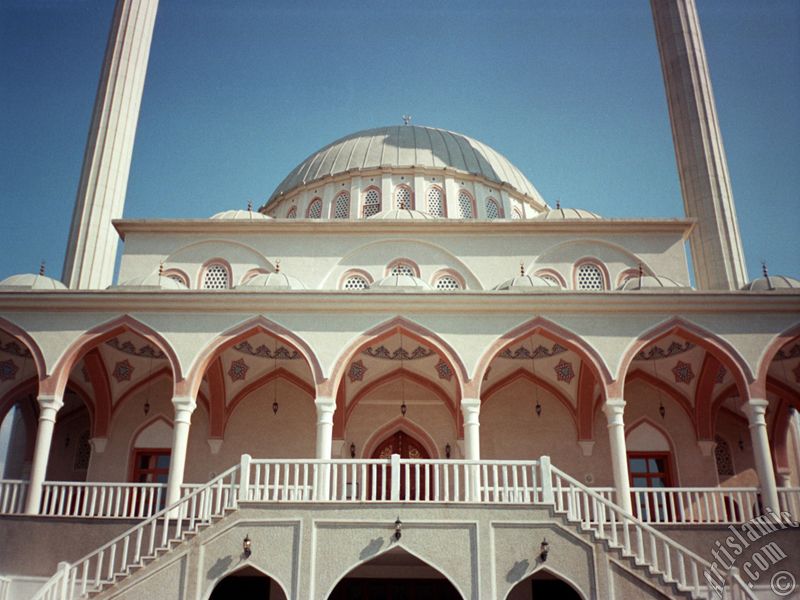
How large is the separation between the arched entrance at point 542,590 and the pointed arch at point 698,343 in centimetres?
309

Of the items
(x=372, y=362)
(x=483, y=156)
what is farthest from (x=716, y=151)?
(x=372, y=362)

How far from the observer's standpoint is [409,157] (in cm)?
2061

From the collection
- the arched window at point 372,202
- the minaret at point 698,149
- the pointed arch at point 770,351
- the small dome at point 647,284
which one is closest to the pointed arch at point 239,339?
the small dome at point 647,284

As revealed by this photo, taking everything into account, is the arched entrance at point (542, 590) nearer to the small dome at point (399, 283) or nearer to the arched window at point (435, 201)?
the small dome at point (399, 283)

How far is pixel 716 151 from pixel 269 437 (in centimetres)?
1238

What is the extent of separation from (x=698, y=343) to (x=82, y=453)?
12221mm

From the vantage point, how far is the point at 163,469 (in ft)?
47.7

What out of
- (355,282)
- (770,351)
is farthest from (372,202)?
(770,351)

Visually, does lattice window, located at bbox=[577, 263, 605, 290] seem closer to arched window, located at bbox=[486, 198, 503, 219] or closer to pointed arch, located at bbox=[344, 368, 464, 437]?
pointed arch, located at bbox=[344, 368, 464, 437]

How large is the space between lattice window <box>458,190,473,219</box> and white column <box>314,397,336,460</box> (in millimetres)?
9264

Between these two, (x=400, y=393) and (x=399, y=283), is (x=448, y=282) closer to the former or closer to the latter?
(x=400, y=393)

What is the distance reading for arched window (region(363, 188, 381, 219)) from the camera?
65.1ft

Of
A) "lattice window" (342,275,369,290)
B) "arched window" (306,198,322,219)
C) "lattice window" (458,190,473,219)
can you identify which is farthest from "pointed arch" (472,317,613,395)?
"arched window" (306,198,322,219)

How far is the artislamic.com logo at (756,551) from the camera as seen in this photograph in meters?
10.2
